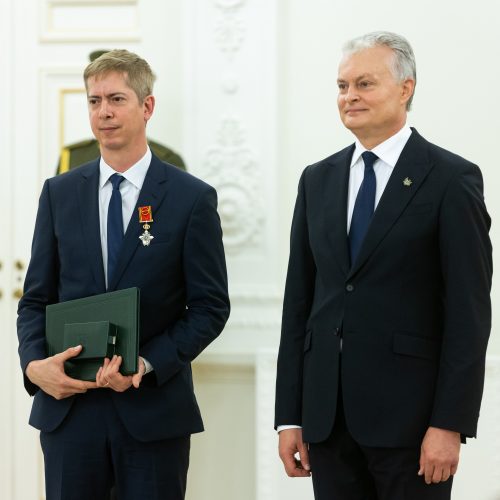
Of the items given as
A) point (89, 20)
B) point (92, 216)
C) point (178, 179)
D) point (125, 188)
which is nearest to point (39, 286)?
point (92, 216)

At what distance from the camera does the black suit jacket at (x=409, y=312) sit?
1.96m

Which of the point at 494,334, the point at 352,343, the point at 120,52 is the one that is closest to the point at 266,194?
the point at 494,334

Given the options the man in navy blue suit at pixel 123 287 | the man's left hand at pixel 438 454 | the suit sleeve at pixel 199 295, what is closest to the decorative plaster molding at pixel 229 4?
the man in navy blue suit at pixel 123 287

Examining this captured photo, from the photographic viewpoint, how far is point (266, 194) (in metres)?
3.79

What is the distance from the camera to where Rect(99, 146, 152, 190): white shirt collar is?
2.33 m

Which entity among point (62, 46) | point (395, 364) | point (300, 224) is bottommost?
point (395, 364)

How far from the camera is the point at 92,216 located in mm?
2295

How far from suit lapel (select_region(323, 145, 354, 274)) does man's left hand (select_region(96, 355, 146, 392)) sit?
1.72 feet

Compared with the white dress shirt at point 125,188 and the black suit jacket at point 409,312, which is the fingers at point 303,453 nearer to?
the black suit jacket at point 409,312

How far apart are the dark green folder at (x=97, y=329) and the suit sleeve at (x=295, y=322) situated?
1.18 feet

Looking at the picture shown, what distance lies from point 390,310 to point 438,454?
0.31 meters

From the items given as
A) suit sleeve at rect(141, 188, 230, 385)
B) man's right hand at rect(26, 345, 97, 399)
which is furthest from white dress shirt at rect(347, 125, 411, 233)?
man's right hand at rect(26, 345, 97, 399)

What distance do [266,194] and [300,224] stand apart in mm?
1548

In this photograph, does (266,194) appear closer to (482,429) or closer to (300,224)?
(482,429)
